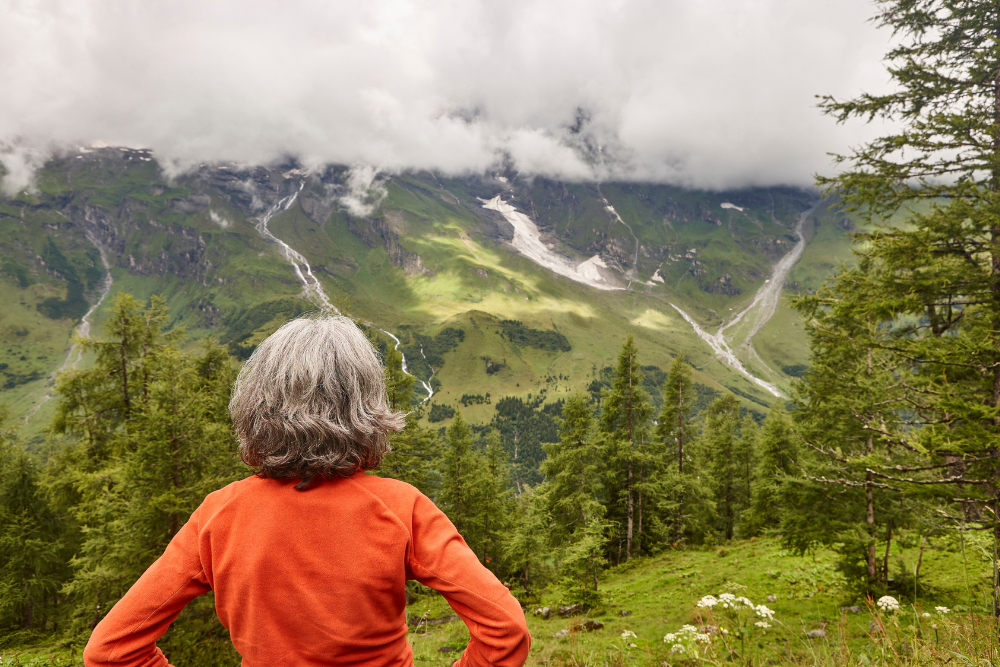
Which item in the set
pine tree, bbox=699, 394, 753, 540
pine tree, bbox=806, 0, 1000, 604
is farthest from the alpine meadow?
pine tree, bbox=699, 394, 753, 540

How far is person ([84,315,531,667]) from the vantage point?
1.98m

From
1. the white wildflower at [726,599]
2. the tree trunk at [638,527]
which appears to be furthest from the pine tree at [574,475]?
the white wildflower at [726,599]

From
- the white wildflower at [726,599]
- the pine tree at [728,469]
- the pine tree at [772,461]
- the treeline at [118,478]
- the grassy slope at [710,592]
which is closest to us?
the white wildflower at [726,599]

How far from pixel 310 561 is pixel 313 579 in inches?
3.7

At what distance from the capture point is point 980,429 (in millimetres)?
5977

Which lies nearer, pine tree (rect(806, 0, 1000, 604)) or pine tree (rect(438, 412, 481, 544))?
pine tree (rect(806, 0, 1000, 604))

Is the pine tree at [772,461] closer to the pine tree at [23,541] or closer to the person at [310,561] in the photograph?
the person at [310,561]

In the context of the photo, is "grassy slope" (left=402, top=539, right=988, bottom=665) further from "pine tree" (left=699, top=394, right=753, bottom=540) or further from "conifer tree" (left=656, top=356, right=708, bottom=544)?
"pine tree" (left=699, top=394, right=753, bottom=540)

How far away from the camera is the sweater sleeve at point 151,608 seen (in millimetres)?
1928

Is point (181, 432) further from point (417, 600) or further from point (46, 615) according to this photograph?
point (46, 615)

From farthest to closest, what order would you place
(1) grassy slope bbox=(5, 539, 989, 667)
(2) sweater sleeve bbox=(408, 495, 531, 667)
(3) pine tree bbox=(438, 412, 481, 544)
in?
(3) pine tree bbox=(438, 412, 481, 544), (1) grassy slope bbox=(5, 539, 989, 667), (2) sweater sleeve bbox=(408, 495, 531, 667)

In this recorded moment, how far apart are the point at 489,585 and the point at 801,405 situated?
79.1 feet

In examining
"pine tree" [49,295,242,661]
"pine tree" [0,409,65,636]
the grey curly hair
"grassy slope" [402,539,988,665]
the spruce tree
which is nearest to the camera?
the grey curly hair

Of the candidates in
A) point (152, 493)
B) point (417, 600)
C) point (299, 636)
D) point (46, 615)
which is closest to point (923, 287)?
point (299, 636)
